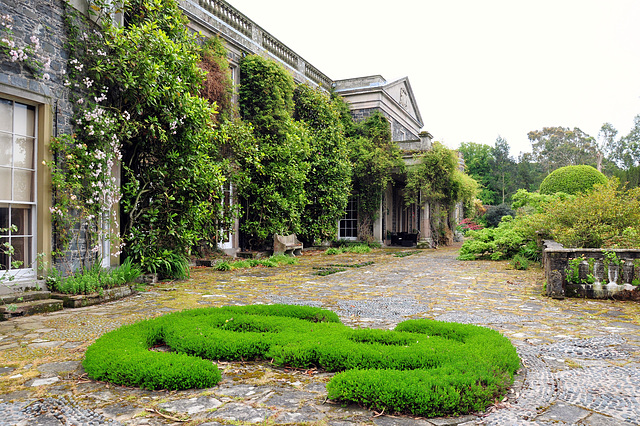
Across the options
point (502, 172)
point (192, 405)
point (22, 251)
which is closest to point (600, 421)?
point (192, 405)

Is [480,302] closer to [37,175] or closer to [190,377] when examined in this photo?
[190,377]

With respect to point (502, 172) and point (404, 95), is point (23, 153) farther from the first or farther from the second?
point (502, 172)

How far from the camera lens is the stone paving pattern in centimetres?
240

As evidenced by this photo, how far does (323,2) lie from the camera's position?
10.4 metres

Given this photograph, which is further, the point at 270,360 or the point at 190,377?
the point at 270,360

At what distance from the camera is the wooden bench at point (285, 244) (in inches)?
507

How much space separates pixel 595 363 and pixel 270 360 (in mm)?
2555

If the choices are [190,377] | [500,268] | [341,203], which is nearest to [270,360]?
[190,377]

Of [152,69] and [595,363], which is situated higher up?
[152,69]

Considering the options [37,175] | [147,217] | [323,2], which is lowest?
[147,217]

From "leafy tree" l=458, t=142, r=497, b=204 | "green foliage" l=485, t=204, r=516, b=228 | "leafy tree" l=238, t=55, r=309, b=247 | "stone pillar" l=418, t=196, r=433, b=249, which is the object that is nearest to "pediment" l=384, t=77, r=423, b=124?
"stone pillar" l=418, t=196, r=433, b=249

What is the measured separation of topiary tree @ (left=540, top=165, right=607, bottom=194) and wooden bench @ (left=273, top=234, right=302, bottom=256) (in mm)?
12005

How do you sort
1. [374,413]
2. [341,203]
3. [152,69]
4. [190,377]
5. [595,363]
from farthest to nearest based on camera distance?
[341,203] → [152,69] → [595,363] → [190,377] → [374,413]

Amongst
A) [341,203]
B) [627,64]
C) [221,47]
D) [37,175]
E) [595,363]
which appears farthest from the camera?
[627,64]
